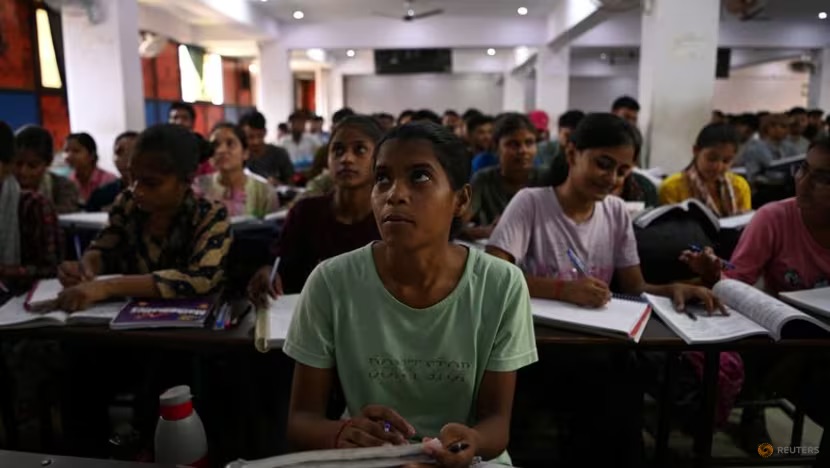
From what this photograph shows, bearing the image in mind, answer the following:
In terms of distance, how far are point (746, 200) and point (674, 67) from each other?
7.40ft

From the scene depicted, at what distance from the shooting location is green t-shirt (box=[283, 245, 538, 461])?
46.9 inches

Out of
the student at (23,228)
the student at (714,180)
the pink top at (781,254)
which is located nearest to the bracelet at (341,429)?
the pink top at (781,254)

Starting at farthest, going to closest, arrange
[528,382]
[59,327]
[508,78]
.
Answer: [508,78] < [528,382] < [59,327]

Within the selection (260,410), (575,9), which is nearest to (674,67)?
(575,9)

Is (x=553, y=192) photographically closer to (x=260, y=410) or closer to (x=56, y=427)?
(x=260, y=410)

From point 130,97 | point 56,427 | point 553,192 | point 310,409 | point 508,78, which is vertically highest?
point 508,78

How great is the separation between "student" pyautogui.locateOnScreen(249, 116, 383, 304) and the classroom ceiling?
7.85 m

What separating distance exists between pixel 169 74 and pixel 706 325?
1045cm

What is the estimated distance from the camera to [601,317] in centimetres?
163

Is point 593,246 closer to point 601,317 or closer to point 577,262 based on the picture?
point 577,262

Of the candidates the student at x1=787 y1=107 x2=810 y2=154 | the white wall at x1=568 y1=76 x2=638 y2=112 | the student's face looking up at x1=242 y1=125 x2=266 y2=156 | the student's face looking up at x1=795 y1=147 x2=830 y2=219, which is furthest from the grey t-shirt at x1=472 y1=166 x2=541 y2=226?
the white wall at x1=568 y1=76 x2=638 y2=112

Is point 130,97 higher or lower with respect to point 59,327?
higher

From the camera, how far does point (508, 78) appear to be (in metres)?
18.7

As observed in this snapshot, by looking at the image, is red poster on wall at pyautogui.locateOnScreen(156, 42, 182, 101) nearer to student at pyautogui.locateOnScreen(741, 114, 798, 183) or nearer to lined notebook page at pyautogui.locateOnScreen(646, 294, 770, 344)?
student at pyautogui.locateOnScreen(741, 114, 798, 183)
